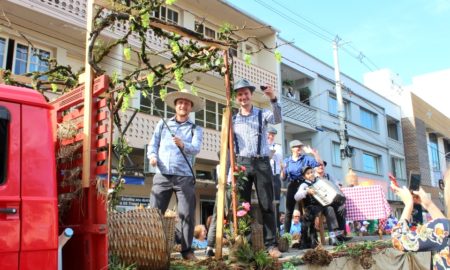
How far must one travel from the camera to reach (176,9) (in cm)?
1752

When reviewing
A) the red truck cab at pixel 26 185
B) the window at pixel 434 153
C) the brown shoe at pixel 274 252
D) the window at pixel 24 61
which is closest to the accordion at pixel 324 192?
the brown shoe at pixel 274 252

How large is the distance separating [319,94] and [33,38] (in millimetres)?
15144

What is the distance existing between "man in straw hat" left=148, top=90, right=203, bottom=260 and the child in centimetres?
250

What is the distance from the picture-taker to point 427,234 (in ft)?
11.3

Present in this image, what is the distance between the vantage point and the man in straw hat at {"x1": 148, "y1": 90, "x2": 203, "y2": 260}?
15.6 ft

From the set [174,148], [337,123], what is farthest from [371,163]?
[174,148]

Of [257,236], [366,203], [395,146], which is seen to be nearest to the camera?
[257,236]

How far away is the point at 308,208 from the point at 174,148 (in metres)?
2.92

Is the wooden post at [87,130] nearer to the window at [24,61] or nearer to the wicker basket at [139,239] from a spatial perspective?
A: the wicker basket at [139,239]

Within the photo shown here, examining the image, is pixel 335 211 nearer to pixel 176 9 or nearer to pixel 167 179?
pixel 167 179

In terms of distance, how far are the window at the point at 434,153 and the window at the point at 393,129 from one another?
457cm

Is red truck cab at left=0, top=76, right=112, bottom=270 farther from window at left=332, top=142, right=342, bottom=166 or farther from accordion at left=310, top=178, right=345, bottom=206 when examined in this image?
window at left=332, top=142, right=342, bottom=166

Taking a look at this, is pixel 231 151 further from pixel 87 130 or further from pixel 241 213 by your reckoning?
pixel 87 130

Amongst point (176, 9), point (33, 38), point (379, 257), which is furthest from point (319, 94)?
point (379, 257)
